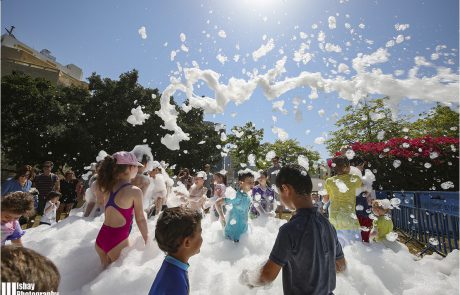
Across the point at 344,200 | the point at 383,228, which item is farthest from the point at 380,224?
the point at 344,200

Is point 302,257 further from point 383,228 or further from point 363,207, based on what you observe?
point 363,207

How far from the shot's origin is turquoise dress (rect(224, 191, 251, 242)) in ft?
20.0

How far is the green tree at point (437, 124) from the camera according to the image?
2822 cm

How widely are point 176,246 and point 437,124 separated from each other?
115 ft

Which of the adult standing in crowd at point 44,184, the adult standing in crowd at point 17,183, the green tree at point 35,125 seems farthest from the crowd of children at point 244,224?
the green tree at point 35,125

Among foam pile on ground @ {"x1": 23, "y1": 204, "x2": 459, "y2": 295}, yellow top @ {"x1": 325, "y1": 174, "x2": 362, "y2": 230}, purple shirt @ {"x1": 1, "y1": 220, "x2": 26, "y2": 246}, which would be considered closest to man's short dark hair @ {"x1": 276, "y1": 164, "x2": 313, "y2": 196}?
foam pile on ground @ {"x1": 23, "y1": 204, "x2": 459, "y2": 295}

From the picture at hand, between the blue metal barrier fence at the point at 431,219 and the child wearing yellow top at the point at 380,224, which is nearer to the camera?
the child wearing yellow top at the point at 380,224

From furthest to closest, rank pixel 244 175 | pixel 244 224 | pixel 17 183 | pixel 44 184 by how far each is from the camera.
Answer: pixel 44 184
pixel 17 183
pixel 244 175
pixel 244 224

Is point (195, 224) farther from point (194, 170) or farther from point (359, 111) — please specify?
point (359, 111)

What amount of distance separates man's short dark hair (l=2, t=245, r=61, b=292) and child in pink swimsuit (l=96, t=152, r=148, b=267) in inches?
92.0

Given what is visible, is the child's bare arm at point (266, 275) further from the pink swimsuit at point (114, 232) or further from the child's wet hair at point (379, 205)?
the child's wet hair at point (379, 205)

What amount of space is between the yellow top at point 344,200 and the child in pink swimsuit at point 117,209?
3.09 m

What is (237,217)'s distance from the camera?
624cm

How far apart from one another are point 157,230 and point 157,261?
2.27 meters
